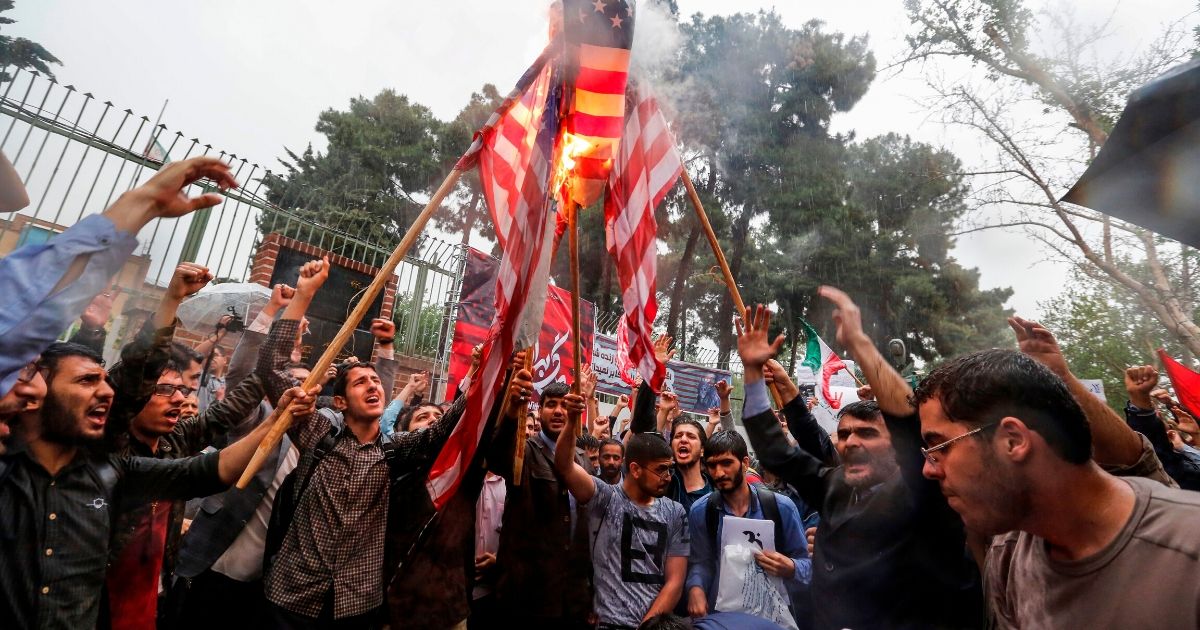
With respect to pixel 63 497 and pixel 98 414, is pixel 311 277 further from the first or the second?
pixel 63 497

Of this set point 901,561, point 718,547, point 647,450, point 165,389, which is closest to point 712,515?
point 718,547

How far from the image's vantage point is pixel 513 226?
3.34 m

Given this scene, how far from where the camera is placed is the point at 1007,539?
1881 millimetres

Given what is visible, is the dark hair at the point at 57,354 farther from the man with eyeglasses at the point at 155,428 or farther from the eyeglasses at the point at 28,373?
the man with eyeglasses at the point at 155,428

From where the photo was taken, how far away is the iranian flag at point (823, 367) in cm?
893

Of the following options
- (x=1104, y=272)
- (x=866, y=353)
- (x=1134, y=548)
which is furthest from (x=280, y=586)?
(x=1104, y=272)

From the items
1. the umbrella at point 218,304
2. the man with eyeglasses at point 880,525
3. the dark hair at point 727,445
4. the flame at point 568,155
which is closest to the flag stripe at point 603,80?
the flame at point 568,155

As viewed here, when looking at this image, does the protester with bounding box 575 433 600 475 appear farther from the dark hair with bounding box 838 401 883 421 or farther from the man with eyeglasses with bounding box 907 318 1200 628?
the man with eyeglasses with bounding box 907 318 1200 628

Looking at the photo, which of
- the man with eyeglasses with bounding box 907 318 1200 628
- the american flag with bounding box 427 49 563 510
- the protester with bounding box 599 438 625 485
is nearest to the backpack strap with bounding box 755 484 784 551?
the protester with bounding box 599 438 625 485

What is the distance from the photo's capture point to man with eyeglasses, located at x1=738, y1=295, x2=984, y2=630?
244 cm

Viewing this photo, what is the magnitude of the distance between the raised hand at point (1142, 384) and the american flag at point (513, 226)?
10.9 ft

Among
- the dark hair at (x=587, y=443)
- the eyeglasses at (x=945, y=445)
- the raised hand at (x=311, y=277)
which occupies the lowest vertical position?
the dark hair at (x=587, y=443)

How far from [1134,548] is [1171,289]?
564 inches

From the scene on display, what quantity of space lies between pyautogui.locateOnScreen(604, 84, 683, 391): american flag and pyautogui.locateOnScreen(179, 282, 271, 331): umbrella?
4.53 meters
